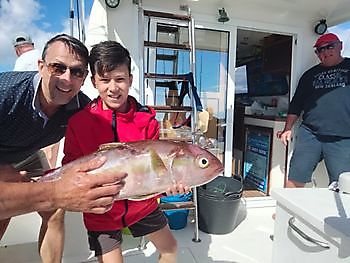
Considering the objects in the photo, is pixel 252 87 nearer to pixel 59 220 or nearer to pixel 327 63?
pixel 327 63

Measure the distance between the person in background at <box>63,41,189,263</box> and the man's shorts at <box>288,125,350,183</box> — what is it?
6.60 ft

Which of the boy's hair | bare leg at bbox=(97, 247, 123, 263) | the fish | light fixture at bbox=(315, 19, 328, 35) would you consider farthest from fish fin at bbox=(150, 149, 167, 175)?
light fixture at bbox=(315, 19, 328, 35)

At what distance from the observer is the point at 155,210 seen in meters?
1.38

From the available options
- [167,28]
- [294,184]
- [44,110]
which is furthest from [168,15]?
[294,184]

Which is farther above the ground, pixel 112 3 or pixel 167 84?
pixel 112 3

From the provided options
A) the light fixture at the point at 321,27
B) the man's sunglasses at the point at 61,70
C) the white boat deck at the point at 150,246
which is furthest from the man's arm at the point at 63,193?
the light fixture at the point at 321,27

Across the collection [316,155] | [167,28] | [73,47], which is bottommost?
[316,155]

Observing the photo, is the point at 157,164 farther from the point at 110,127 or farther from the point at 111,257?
the point at 111,257

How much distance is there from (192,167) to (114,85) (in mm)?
547

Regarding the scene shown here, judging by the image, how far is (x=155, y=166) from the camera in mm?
829

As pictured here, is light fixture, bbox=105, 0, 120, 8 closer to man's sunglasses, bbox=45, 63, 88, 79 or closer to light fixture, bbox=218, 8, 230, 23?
light fixture, bbox=218, 8, 230, 23

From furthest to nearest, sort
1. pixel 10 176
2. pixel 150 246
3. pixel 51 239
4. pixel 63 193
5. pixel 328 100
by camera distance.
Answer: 1. pixel 328 100
2. pixel 150 246
3. pixel 51 239
4. pixel 10 176
5. pixel 63 193

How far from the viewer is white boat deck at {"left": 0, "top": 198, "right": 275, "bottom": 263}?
1.88 metres

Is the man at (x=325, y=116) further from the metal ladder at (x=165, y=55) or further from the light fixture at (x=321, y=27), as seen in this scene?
the metal ladder at (x=165, y=55)
